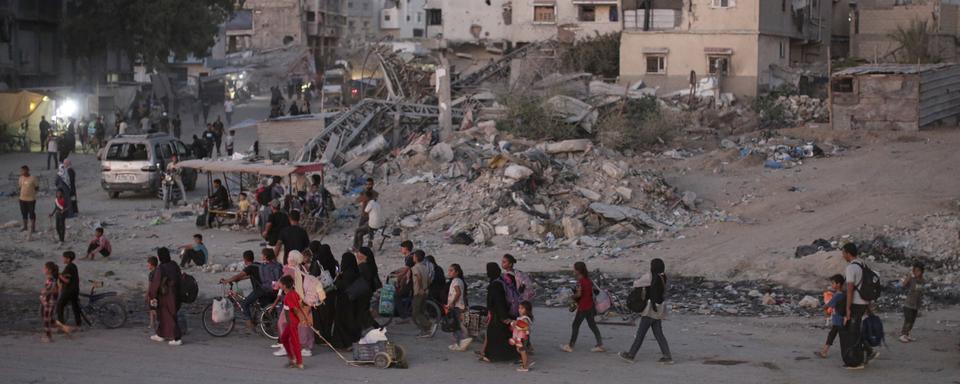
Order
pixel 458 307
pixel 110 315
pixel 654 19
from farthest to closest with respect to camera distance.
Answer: pixel 654 19 < pixel 110 315 < pixel 458 307

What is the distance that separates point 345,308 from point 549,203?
1016cm

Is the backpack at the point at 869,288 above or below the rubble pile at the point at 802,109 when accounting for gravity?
below

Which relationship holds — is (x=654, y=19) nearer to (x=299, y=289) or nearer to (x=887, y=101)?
(x=887, y=101)

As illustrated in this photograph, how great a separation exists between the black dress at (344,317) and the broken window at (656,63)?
3051 cm

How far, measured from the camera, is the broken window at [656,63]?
4244 cm

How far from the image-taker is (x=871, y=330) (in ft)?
40.2

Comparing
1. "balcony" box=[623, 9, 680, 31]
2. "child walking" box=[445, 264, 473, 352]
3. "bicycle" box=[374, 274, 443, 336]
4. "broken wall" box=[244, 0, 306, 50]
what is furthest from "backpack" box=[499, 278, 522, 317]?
"broken wall" box=[244, 0, 306, 50]

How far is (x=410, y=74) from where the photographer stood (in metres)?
40.7

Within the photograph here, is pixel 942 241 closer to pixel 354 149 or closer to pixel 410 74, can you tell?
pixel 354 149

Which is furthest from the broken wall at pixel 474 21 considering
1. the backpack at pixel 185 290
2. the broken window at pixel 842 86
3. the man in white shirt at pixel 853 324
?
the man in white shirt at pixel 853 324

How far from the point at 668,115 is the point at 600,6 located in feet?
46.3

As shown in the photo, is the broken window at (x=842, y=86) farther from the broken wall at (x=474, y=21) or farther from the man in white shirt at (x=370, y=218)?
the man in white shirt at (x=370, y=218)

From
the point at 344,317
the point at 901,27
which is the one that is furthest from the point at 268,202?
the point at 901,27

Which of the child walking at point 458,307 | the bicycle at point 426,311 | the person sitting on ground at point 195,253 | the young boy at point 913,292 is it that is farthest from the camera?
the person sitting on ground at point 195,253
